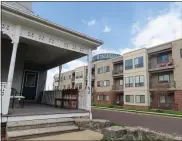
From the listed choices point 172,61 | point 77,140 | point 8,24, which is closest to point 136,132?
point 77,140

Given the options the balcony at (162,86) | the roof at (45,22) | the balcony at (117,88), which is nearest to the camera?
the roof at (45,22)

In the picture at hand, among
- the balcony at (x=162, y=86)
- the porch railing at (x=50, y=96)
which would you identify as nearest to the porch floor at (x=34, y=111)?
the porch railing at (x=50, y=96)

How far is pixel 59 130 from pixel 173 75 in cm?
2160

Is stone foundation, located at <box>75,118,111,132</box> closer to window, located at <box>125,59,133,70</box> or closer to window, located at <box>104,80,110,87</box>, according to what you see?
window, located at <box>125,59,133,70</box>

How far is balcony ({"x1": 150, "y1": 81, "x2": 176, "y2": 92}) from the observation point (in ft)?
74.8

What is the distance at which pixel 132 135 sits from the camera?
17.5 ft

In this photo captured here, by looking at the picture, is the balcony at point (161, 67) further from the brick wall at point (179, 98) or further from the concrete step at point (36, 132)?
the concrete step at point (36, 132)

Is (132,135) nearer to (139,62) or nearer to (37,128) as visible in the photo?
(37,128)

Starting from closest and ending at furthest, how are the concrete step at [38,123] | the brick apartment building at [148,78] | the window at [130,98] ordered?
1. the concrete step at [38,123]
2. the brick apartment building at [148,78]
3. the window at [130,98]

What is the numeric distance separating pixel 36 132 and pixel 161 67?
22657 millimetres

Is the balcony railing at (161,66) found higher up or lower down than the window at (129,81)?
higher up

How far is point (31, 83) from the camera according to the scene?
1258cm

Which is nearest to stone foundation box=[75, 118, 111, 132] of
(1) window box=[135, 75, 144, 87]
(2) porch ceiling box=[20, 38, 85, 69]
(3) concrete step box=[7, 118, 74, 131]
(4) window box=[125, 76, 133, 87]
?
(3) concrete step box=[7, 118, 74, 131]

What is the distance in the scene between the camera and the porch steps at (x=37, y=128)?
16.6ft
